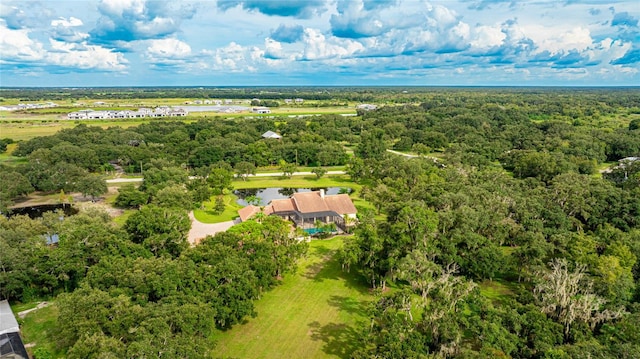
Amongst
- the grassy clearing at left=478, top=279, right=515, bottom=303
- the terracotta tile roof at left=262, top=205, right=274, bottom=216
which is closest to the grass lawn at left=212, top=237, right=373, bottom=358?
the grassy clearing at left=478, top=279, right=515, bottom=303

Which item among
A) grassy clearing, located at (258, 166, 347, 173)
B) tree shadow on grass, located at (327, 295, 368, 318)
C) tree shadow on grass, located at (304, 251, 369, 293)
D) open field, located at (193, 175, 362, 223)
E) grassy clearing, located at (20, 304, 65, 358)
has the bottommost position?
tree shadow on grass, located at (327, 295, 368, 318)

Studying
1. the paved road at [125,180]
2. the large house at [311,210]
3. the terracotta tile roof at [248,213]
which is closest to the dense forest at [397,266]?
the large house at [311,210]

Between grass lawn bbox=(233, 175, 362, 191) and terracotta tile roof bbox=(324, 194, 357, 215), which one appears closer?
terracotta tile roof bbox=(324, 194, 357, 215)

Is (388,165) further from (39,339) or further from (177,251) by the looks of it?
(39,339)

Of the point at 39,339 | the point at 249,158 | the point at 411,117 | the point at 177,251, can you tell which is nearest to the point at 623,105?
the point at 411,117

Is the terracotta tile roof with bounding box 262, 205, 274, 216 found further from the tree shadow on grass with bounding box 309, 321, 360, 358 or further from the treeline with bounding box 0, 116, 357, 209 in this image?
the tree shadow on grass with bounding box 309, 321, 360, 358

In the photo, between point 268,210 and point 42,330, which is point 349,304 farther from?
point 42,330

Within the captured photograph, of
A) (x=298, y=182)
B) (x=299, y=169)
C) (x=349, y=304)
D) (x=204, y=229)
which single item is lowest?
(x=349, y=304)

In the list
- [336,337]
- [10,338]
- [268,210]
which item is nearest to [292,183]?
[268,210]
